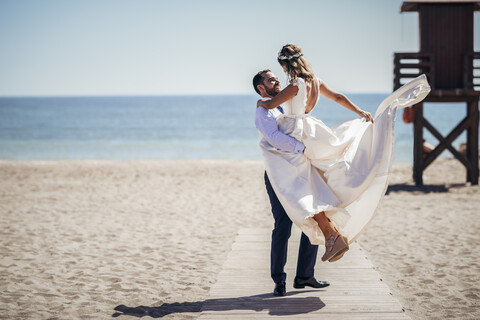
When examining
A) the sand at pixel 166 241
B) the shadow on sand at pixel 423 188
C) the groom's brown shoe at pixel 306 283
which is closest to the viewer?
the groom's brown shoe at pixel 306 283

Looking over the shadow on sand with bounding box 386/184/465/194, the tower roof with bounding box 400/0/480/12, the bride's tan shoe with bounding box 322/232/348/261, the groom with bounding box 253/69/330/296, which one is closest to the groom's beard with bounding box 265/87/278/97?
the groom with bounding box 253/69/330/296

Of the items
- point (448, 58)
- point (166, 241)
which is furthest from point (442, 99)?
point (166, 241)

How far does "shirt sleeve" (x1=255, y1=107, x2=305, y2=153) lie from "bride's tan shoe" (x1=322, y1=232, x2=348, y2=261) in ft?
2.60

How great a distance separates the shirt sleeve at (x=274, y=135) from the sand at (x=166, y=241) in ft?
6.09

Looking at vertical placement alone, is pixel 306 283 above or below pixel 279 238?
below

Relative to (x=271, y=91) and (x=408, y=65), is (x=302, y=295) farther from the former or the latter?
(x=408, y=65)

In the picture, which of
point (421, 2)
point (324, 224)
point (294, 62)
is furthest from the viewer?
point (421, 2)

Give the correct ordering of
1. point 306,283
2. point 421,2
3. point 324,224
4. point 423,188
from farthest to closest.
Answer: point 421,2, point 423,188, point 306,283, point 324,224

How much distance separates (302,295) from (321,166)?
1204mm

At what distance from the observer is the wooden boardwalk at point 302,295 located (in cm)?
388

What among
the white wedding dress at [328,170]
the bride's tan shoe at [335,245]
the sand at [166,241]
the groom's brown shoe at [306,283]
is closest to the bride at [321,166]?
the white wedding dress at [328,170]

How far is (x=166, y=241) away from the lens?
7719mm

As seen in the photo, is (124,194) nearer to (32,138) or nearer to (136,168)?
(136,168)

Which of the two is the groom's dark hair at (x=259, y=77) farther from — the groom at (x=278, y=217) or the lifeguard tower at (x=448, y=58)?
the lifeguard tower at (x=448, y=58)
